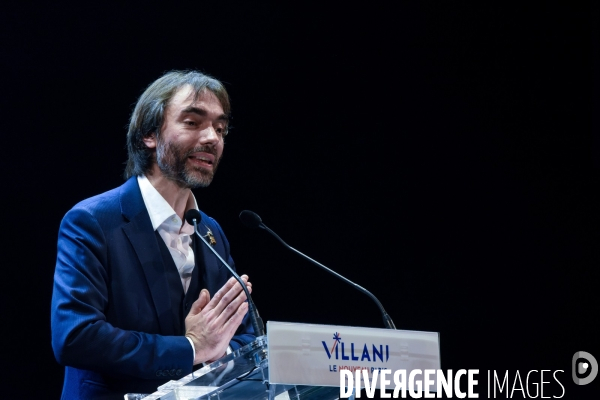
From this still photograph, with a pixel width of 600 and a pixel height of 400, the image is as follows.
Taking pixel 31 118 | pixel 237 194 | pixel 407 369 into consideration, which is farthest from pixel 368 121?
pixel 407 369

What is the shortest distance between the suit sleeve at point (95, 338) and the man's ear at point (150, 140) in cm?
74

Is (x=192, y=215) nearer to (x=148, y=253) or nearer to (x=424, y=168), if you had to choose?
(x=148, y=253)

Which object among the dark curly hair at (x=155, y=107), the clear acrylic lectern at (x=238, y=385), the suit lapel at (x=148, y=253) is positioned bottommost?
the clear acrylic lectern at (x=238, y=385)

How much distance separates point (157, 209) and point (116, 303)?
46 cm

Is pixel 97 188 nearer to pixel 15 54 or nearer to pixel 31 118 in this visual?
pixel 31 118

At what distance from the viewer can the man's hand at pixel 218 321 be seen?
2.56 meters

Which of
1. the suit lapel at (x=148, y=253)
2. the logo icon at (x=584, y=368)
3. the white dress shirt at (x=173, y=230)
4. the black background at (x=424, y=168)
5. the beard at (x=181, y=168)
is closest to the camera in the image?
the suit lapel at (x=148, y=253)

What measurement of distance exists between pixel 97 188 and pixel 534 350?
299 centimetres

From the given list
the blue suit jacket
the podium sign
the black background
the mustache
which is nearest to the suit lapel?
the blue suit jacket

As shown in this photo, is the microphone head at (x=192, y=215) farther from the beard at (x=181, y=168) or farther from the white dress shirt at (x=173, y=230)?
the beard at (x=181, y=168)

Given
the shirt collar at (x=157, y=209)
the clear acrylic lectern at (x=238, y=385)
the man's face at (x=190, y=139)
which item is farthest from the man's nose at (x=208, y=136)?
the clear acrylic lectern at (x=238, y=385)

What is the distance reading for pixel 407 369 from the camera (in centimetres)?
218

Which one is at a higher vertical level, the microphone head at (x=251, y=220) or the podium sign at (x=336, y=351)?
the microphone head at (x=251, y=220)

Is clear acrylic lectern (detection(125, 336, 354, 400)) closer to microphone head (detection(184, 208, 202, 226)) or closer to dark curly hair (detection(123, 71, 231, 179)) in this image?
microphone head (detection(184, 208, 202, 226))
